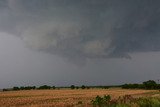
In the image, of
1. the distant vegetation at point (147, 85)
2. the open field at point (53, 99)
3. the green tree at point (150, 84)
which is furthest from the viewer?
the green tree at point (150, 84)

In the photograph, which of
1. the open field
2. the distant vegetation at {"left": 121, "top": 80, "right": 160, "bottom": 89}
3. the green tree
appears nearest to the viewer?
the open field

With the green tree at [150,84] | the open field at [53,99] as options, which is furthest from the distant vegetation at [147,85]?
the open field at [53,99]

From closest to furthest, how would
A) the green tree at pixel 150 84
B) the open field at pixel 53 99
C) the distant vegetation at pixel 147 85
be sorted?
the open field at pixel 53 99
the distant vegetation at pixel 147 85
the green tree at pixel 150 84

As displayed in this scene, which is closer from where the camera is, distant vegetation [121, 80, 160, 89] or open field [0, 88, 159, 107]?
open field [0, 88, 159, 107]

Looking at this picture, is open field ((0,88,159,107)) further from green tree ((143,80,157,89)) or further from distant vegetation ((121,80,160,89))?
green tree ((143,80,157,89))

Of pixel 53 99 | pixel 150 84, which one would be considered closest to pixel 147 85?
pixel 150 84

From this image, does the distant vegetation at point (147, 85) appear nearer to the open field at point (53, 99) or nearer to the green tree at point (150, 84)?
the green tree at point (150, 84)

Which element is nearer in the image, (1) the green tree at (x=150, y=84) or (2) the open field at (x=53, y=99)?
(2) the open field at (x=53, y=99)

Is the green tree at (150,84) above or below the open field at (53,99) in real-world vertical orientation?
above

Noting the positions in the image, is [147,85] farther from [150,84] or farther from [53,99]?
[53,99]

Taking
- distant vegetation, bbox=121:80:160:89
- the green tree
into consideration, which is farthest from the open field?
the green tree

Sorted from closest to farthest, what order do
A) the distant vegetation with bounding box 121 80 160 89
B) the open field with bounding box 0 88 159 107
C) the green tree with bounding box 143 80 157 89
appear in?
the open field with bounding box 0 88 159 107
the distant vegetation with bounding box 121 80 160 89
the green tree with bounding box 143 80 157 89

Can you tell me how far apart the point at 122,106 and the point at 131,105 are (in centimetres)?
132

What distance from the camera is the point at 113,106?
92.9 feet
